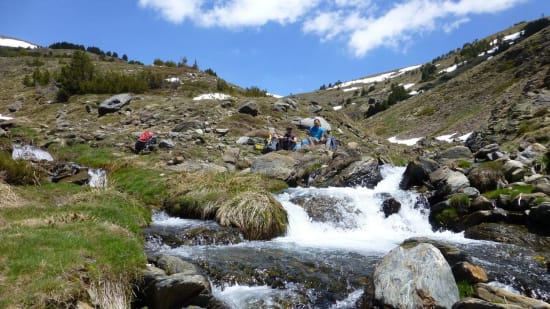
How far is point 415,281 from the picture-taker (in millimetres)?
8078

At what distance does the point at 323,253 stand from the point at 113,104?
28.1 m

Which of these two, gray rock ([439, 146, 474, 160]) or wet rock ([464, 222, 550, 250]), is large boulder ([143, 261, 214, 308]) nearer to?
wet rock ([464, 222, 550, 250])

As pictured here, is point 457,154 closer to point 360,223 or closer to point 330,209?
point 360,223

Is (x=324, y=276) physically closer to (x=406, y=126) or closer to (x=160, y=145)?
(x=160, y=145)

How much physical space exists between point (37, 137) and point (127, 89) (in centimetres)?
1446

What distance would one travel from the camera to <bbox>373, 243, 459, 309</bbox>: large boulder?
7805 mm

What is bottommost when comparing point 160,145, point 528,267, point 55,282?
point 528,267

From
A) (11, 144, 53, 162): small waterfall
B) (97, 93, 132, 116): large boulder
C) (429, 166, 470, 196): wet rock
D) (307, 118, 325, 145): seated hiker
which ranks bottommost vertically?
(429, 166, 470, 196): wet rock

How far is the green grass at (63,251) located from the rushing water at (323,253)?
1699 millimetres

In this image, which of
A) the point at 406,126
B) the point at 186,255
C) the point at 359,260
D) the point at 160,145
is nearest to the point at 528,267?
the point at 359,260

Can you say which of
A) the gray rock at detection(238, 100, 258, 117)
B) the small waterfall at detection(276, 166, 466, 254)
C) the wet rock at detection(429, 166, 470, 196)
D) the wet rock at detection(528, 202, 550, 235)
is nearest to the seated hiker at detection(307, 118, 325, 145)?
the gray rock at detection(238, 100, 258, 117)

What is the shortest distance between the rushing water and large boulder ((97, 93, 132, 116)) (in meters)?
21.6

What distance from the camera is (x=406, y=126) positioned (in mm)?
73750

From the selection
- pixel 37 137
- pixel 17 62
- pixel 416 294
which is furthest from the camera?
pixel 17 62
